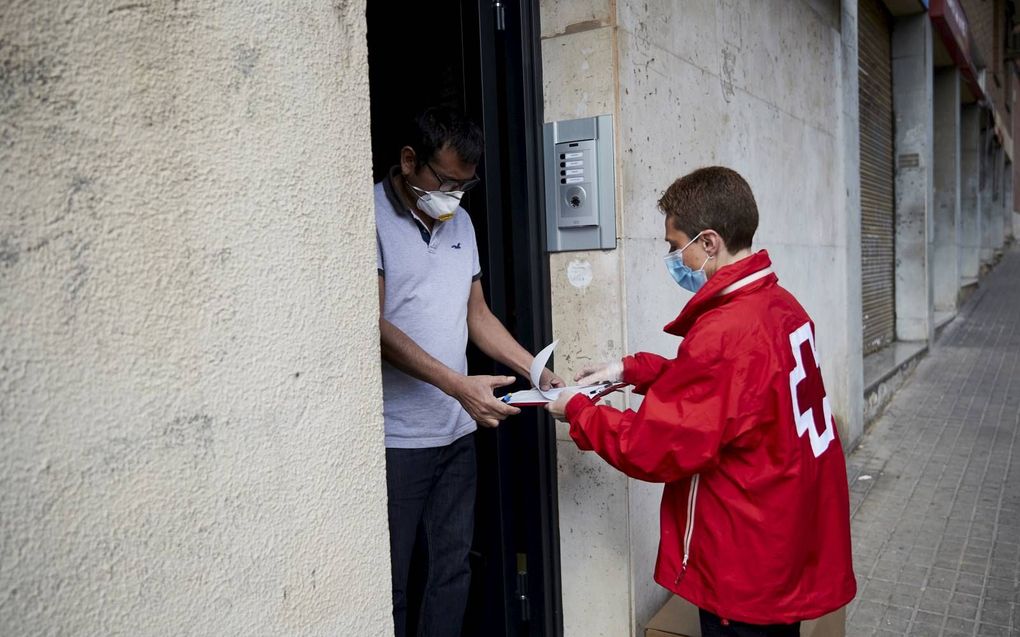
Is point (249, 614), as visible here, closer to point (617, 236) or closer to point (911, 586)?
point (617, 236)

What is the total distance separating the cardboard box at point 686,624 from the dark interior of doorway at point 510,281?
433mm

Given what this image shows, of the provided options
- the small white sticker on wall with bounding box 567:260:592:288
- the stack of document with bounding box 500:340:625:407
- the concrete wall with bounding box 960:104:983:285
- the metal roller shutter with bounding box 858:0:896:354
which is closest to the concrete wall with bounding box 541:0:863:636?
the small white sticker on wall with bounding box 567:260:592:288

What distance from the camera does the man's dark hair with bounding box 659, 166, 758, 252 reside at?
2268 mm

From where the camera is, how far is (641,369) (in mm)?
2641

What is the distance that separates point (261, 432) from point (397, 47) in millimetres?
2684

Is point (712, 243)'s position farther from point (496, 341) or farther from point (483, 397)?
point (496, 341)

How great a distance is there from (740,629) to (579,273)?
145 cm

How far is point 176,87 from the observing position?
1.29 metres

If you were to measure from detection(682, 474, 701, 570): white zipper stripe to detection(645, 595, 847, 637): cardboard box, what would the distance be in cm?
Answer: 70

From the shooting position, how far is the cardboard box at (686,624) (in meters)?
2.89

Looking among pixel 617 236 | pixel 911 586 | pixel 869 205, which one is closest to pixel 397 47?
pixel 617 236

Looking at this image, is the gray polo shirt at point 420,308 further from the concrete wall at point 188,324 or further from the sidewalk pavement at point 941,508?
the sidewalk pavement at point 941,508

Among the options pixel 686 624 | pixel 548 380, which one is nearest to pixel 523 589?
pixel 686 624

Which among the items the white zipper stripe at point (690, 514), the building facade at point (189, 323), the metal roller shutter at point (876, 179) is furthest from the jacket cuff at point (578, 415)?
the metal roller shutter at point (876, 179)
